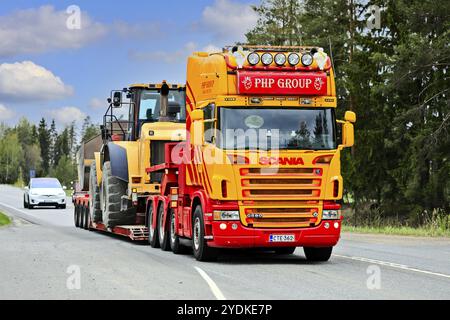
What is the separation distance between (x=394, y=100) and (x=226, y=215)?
2744 cm

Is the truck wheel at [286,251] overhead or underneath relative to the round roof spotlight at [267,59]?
underneath

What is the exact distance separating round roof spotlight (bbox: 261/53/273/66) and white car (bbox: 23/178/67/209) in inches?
1286

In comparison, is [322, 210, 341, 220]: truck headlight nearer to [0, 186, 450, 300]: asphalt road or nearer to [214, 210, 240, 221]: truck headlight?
[0, 186, 450, 300]: asphalt road

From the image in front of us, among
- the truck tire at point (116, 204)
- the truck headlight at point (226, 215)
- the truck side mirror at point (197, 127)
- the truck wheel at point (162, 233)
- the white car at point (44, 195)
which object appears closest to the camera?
the truck headlight at point (226, 215)

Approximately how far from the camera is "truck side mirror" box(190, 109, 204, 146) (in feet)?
49.5

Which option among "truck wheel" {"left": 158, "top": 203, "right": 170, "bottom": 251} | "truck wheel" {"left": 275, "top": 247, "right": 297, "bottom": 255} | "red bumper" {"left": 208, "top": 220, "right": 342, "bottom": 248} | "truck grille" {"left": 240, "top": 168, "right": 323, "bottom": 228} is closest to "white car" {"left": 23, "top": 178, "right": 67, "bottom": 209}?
"truck wheel" {"left": 158, "top": 203, "right": 170, "bottom": 251}

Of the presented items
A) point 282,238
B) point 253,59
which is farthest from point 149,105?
point 282,238

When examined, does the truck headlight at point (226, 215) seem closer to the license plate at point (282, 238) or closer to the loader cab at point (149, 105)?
the license plate at point (282, 238)

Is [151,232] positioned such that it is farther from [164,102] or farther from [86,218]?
[86,218]

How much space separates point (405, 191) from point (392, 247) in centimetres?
1903

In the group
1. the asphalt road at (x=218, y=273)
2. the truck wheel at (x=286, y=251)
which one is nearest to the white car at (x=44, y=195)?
the asphalt road at (x=218, y=273)

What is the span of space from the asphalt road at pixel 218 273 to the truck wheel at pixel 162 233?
32 centimetres

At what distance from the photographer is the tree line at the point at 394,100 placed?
1405 inches

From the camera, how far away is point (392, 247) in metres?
19.5
